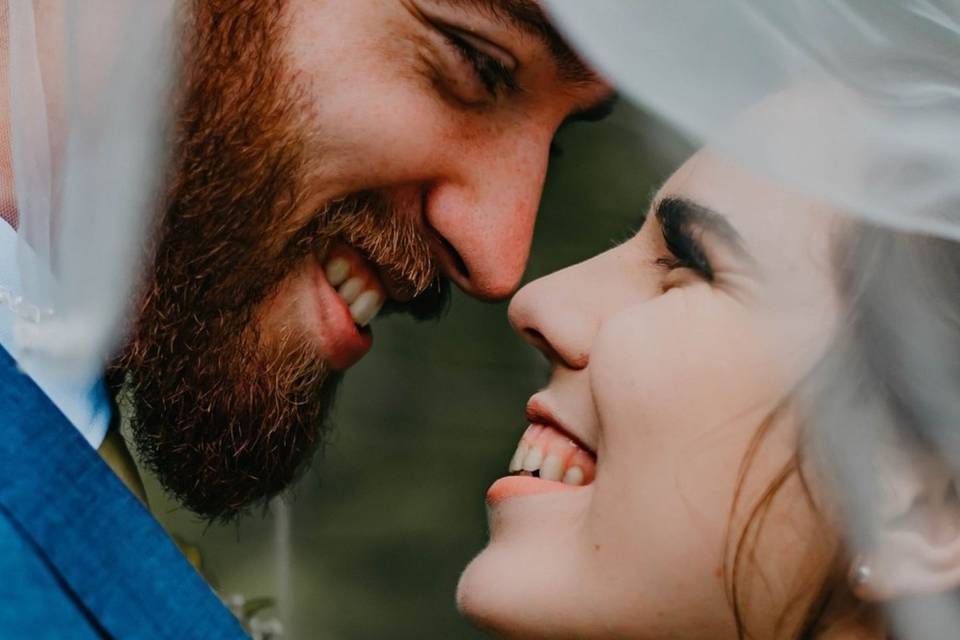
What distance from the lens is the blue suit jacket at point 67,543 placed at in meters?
1.12

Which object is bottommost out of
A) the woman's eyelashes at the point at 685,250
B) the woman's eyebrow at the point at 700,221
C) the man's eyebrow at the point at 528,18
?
the woman's eyelashes at the point at 685,250

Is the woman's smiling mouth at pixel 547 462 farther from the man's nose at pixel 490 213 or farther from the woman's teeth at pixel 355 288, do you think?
the woman's teeth at pixel 355 288

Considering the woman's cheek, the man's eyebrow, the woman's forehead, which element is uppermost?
the man's eyebrow

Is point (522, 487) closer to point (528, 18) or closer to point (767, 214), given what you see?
point (767, 214)

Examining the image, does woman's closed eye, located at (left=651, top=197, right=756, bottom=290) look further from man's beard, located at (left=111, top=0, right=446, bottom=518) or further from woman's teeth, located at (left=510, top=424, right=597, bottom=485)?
man's beard, located at (left=111, top=0, right=446, bottom=518)

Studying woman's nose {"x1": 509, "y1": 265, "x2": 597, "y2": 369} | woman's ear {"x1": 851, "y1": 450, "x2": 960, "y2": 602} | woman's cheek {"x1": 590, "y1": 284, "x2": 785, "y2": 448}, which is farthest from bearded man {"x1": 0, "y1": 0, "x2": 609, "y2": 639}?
woman's ear {"x1": 851, "y1": 450, "x2": 960, "y2": 602}

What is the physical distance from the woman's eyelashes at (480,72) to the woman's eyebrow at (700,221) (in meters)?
0.32

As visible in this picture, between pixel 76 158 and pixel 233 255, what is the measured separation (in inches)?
11.6

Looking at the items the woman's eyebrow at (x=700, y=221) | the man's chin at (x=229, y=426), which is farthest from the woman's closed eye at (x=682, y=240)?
the man's chin at (x=229, y=426)

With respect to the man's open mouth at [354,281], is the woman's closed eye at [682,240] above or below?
above

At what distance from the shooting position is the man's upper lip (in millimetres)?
1476

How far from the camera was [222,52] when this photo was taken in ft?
5.20

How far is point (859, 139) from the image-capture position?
1304 mm

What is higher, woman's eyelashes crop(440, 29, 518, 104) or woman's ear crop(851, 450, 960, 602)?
woman's eyelashes crop(440, 29, 518, 104)
